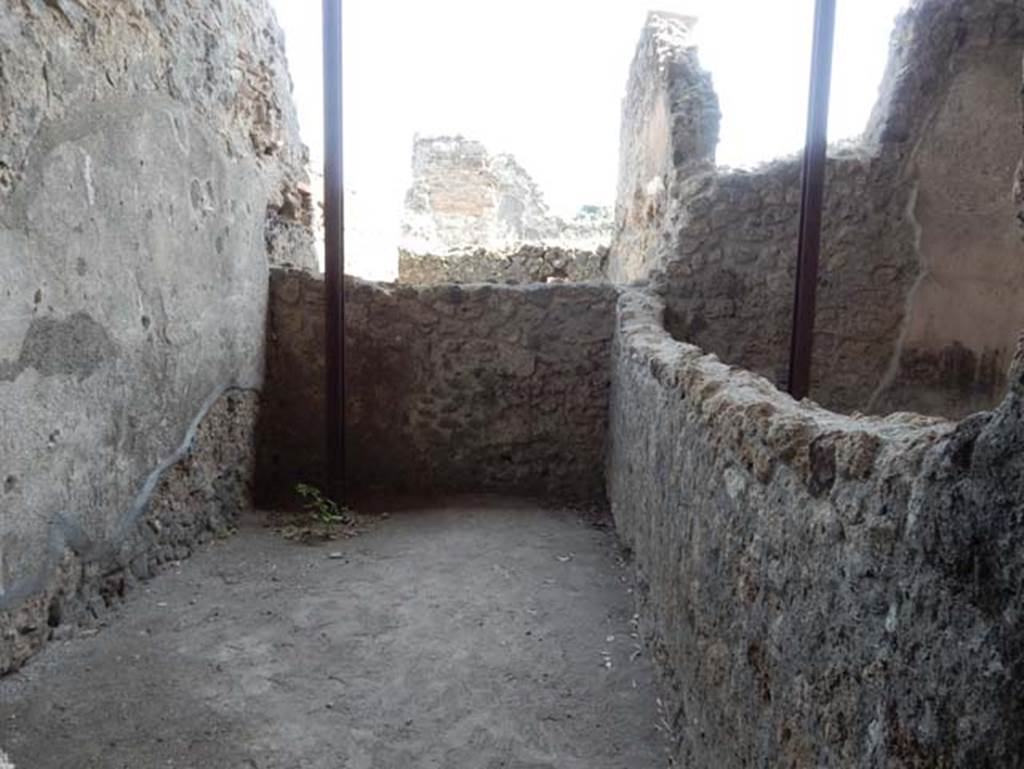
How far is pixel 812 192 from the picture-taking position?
4.08 metres

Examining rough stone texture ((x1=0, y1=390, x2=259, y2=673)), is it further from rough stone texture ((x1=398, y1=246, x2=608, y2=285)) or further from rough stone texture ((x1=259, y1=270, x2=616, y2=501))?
rough stone texture ((x1=398, y1=246, x2=608, y2=285))

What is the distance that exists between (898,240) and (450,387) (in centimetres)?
296

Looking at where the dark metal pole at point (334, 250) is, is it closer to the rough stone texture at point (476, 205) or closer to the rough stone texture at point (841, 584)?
the rough stone texture at point (841, 584)

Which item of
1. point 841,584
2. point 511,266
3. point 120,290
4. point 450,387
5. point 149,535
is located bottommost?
point 149,535

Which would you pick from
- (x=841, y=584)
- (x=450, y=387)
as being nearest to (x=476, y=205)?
(x=450, y=387)

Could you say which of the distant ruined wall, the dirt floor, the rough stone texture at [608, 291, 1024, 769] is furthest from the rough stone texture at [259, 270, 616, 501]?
the rough stone texture at [608, 291, 1024, 769]

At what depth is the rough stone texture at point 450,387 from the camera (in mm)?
4422

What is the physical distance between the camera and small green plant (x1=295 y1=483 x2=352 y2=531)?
404 cm

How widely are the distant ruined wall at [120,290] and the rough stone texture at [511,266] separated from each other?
3.75m

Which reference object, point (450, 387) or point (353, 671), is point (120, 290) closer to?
point (353, 671)

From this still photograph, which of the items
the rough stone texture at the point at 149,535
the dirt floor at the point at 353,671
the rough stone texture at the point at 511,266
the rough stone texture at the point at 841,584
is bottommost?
the dirt floor at the point at 353,671

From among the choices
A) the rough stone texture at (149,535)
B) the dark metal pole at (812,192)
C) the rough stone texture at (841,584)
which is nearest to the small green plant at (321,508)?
the rough stone texture at (149,535)

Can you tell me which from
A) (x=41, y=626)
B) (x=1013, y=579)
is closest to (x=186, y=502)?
(x=41, y=626)

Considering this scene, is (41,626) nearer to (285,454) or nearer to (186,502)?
(186,502)
